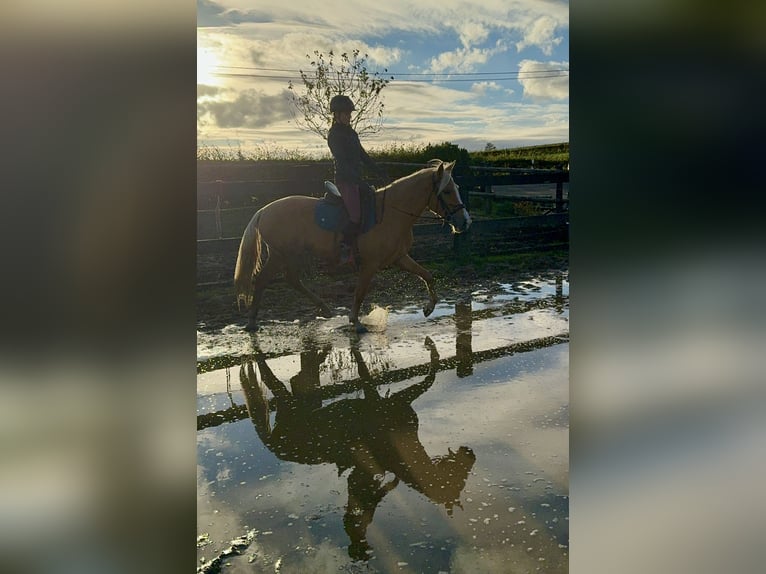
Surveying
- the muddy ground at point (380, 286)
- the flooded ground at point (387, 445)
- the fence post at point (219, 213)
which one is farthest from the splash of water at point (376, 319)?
the fence post at point (219, 213)

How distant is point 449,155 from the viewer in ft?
22.5

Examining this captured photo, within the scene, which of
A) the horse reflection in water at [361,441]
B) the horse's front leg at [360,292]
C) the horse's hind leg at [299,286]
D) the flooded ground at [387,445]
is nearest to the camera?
the flooded ground at [387,445]

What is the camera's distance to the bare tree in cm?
596

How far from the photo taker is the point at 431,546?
2.41 m

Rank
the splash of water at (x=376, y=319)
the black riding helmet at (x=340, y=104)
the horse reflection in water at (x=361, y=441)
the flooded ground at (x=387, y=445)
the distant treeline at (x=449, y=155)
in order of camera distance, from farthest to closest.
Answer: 1. the distant treeline at (x=449, y=155)
2. the splash of water at (x=376, y=319)
3. the black riding helmet at (x=340, y=104)
4. the horse reflection in water at (x=361, y=441)
5. the flooded ground at (x=387, y=445)

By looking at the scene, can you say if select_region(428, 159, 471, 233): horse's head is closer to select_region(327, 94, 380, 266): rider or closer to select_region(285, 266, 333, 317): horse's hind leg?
select_region(327, 94, 380, 266): rider

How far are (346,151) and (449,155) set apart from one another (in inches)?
90.5

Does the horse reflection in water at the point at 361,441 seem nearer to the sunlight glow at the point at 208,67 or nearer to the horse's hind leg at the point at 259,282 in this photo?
the horse's hind leg at the point at 259,282

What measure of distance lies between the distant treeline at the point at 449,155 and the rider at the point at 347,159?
4.94 feet

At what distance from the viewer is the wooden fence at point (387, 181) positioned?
237 inches

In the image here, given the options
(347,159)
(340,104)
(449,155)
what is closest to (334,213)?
(347,159)
